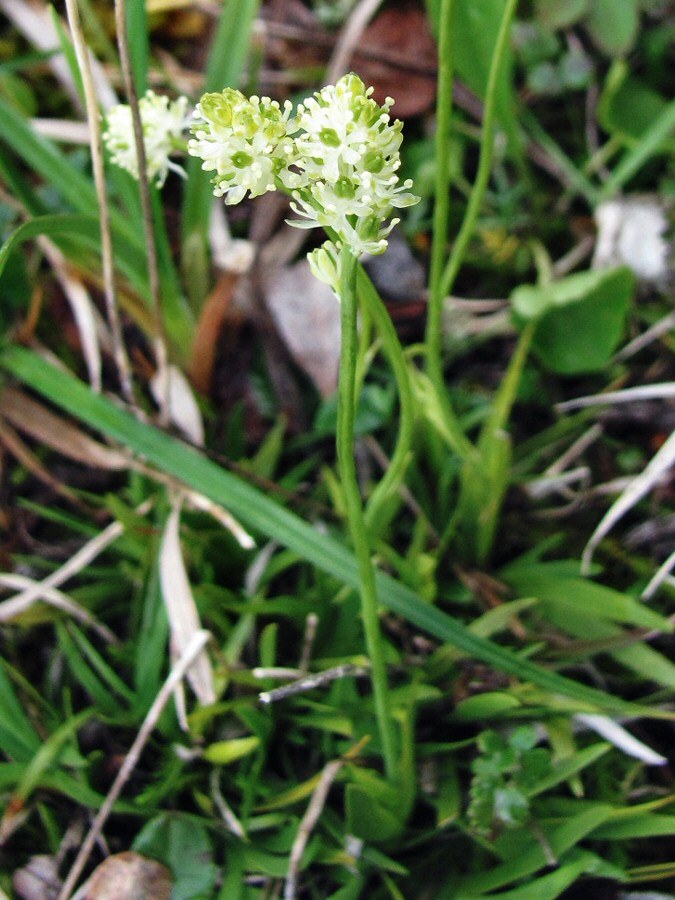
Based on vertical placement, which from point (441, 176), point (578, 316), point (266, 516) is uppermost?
point (441, 176)

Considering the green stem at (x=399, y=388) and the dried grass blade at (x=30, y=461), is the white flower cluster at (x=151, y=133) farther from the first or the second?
the dried grass blade at (x=30, y=461)

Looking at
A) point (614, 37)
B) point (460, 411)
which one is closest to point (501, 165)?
point (614, 37)

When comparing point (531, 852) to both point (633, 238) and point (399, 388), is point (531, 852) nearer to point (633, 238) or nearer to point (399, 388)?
point (399, 388)

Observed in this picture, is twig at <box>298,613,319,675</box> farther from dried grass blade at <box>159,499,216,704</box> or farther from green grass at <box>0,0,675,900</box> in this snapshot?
dried grass blade at <box>159,499,216,704</box>

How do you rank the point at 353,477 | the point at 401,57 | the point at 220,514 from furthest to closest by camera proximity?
the point at 401,57
the point at 220,514
the point at 353,477

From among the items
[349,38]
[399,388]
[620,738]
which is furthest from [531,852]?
[349,38]
